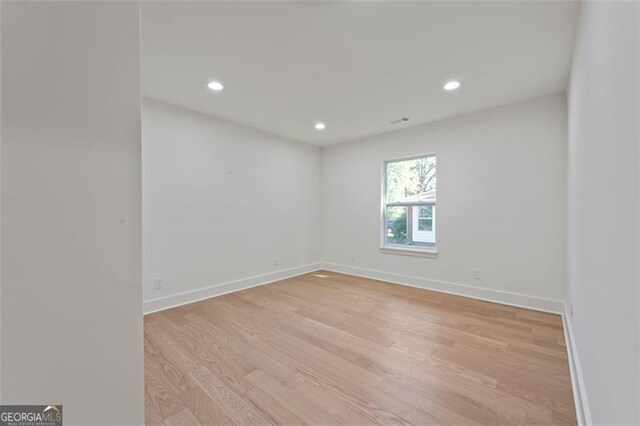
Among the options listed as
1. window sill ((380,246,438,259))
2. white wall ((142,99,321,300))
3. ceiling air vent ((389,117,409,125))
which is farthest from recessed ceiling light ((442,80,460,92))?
white wall ((142,99,321,300))

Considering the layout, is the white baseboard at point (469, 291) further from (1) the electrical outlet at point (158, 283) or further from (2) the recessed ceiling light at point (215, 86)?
(2) the recessed ceiling light at point (215, 86)

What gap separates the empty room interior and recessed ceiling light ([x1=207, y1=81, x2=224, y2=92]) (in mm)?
11

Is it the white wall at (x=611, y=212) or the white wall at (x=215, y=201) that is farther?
the white wall at (x=215, y=201)

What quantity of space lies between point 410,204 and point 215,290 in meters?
3.08

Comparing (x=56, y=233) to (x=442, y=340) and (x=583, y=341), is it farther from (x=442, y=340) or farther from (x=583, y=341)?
(x=442, y=340)

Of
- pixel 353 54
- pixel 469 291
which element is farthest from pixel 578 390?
pixel 353 54

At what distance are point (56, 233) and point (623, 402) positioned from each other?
5.07ft

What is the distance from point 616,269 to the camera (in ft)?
2.85

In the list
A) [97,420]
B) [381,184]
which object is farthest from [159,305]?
[381,184]

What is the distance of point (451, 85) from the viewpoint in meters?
2.60

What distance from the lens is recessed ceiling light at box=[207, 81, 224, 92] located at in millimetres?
2559

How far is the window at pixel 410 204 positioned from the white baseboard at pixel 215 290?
1684 mm

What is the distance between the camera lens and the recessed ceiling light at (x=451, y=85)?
254cm

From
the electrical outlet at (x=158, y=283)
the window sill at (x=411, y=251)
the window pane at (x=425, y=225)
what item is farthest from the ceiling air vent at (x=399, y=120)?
the electrical outlet at (x=158, y=283)
